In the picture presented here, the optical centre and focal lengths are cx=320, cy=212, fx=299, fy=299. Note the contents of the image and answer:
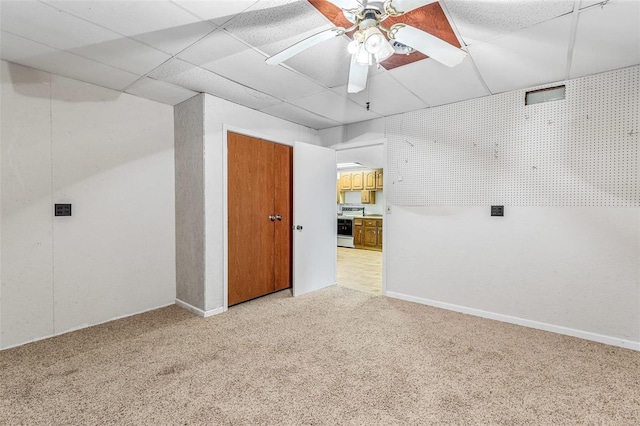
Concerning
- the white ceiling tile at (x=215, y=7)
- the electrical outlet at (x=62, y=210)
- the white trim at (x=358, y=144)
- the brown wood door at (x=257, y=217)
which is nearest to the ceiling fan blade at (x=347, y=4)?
the white ceiling tile at (x=215, y=7)

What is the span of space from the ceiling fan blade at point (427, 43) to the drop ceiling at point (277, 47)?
0.77 feet

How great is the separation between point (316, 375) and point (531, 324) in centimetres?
221

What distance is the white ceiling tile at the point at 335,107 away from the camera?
10.3 ft

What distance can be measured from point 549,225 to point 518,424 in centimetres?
188

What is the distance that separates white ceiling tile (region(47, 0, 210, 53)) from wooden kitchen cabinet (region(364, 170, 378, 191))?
248 inches

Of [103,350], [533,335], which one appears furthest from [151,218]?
[533,335]

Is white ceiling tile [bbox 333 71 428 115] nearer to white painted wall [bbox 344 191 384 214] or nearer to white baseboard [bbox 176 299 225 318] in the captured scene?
white baseboard [bbox 176 299 225 318]

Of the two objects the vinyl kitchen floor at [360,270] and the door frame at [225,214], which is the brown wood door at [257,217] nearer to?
the door frame at [225,214]

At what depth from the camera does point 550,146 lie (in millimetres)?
2771

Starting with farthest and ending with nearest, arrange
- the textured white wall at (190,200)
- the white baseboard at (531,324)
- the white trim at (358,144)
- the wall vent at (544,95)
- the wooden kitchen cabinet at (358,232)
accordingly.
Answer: the wooden kitchen cabinet at (358,232), the white trim at (358,144), the textured white wall at (190,200), the wall vent at (544,95), the white baseboard at (531,324)

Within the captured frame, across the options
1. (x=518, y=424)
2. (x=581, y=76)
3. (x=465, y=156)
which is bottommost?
(x=518, y=424)

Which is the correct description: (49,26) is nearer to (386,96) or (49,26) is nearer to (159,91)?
(159,91)

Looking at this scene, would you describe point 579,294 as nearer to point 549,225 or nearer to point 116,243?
point 549,225

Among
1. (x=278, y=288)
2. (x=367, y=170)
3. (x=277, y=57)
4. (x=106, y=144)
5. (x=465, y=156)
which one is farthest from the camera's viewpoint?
(x=367, y=170)
